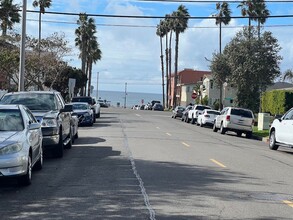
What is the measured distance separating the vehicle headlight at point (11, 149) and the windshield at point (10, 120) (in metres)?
1.20

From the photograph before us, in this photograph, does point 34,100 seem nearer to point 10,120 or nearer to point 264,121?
point 10,120

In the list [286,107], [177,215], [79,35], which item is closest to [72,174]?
[177,215]

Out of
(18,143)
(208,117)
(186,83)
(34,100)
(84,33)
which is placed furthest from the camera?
(186,83)

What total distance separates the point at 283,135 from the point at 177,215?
43.5 ft

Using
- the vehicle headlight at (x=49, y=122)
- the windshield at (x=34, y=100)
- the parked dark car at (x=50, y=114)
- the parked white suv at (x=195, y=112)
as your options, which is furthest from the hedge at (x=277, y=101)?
the vehicle headlight at (x=49, y=122)

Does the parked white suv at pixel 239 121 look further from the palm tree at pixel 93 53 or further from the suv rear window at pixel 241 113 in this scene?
the palm tree at pixel 93 53

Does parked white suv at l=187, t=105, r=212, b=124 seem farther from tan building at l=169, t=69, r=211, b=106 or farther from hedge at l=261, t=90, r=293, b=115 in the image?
tan building at l=169, t=69, r=211, b=106

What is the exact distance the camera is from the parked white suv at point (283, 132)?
1948 cm

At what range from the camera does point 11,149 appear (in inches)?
372

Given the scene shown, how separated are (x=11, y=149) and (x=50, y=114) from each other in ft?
17.0

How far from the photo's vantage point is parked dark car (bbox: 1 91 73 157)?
46.4ft

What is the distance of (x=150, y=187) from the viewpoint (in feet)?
33.0

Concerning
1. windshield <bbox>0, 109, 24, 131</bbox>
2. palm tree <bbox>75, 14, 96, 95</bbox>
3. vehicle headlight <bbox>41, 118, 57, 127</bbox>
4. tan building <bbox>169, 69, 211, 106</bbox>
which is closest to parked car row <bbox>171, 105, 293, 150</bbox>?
vehicle headlight <bbox>41, 118, 57, 127</bbox>

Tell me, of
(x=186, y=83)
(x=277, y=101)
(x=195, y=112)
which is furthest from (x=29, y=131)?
(x=186, y=83)
